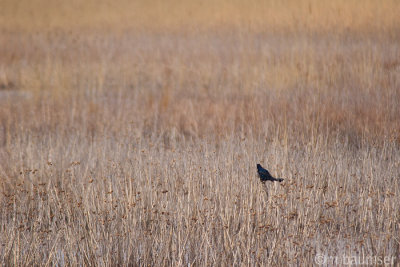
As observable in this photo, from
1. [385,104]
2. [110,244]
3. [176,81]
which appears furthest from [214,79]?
[110,244]

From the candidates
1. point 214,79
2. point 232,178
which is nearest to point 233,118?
point 214,79

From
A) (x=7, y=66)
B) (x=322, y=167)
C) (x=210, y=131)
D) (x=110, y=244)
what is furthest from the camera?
(x=7, y=66)

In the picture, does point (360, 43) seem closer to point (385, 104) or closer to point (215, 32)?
point (385, 104)

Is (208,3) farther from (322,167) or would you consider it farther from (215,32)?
(322,167)

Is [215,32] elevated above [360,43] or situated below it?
above

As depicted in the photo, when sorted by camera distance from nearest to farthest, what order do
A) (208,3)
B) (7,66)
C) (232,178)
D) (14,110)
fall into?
(232,178), (14,110), (7,66), (208,3)

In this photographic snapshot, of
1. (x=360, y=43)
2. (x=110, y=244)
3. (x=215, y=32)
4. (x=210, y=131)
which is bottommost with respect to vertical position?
(x=110, y=244)

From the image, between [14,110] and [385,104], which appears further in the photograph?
[14,110]

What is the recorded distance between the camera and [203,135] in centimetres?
649

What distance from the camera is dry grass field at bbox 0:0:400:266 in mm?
3869

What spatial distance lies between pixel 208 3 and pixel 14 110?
769cm

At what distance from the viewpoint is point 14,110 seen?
25.9ft

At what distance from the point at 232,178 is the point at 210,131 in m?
2.50

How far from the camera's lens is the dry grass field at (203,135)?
12.7ft
